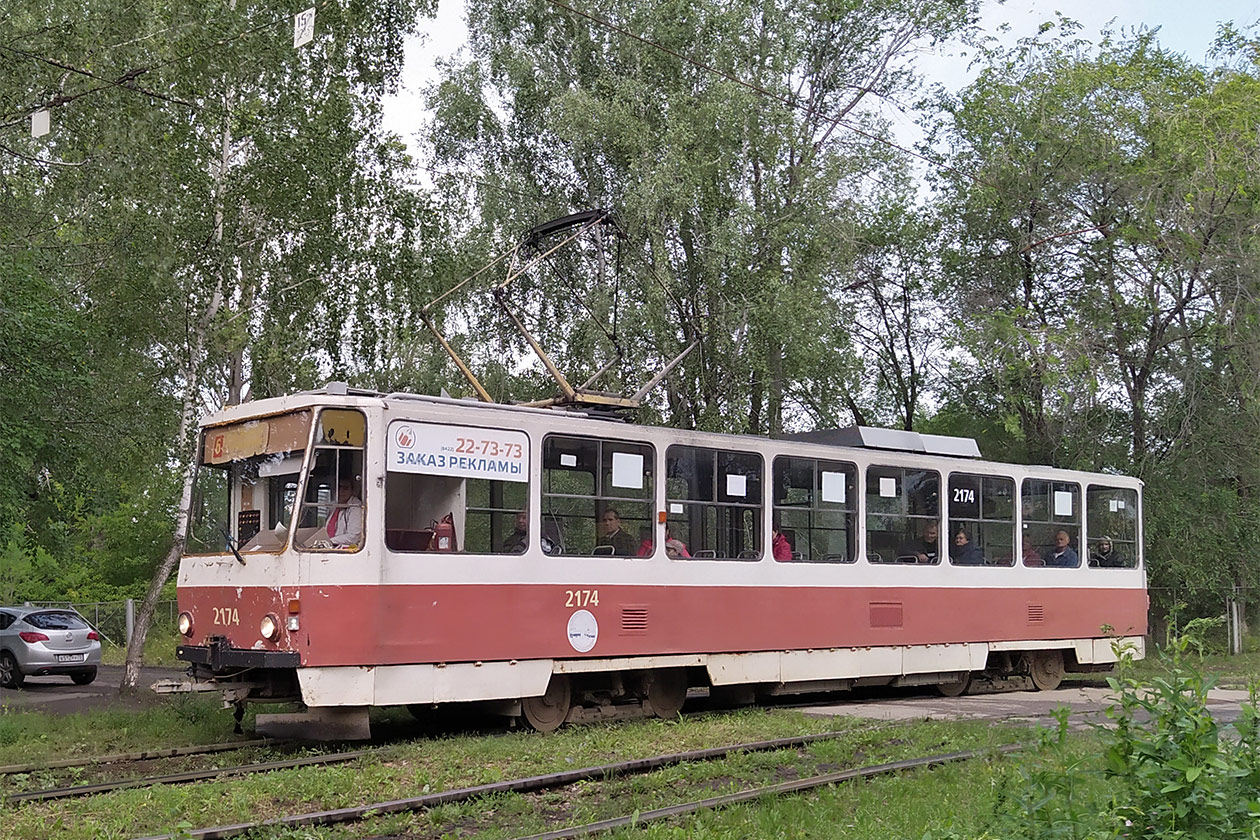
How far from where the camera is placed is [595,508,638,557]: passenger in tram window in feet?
40.5

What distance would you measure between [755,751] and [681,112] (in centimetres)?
1549

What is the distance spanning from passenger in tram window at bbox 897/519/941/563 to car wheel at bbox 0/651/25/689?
1476 centimetres

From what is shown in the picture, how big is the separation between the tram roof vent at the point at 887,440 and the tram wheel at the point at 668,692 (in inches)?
121

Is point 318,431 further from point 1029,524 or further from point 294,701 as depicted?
point 1029,524

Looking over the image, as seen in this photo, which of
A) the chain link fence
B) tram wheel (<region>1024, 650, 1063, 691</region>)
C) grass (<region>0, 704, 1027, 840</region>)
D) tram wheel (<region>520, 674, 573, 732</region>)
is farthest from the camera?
the chain link fence

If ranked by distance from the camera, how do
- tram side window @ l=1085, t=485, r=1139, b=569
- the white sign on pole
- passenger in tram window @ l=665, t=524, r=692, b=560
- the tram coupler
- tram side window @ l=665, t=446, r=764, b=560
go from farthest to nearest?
1. tram side window @ l=1085, t=485, r=1139, b=569
2. the white sign on pole
3. tram side window @ l=665, t=446, r=764, b=560
4. passenger in tram window @ l=665, t=524, r=692, b=560
5. the tram coupler

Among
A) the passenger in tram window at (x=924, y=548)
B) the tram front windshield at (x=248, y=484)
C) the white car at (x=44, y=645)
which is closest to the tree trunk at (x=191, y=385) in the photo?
the white car at (x=44, y=645)

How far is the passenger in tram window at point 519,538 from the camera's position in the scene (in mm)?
11602

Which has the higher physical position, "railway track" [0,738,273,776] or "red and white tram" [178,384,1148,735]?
"red and white tram" [178,384,1148,735]

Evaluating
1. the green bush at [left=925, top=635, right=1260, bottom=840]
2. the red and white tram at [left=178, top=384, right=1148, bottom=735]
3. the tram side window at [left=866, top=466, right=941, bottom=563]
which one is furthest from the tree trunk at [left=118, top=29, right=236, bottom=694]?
the green bush at [left=925, top=635, right=1260, bottom=840]

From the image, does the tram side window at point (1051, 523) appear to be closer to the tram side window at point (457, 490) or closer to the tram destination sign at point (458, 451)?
the tram side window at point (457, 490)

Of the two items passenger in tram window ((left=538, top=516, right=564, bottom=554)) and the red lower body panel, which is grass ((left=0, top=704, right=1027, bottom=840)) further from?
passenger in tram window ((left=538, top=516, right=564, bottom=554))

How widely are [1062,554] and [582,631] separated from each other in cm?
801

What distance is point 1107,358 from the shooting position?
72.8 ft
